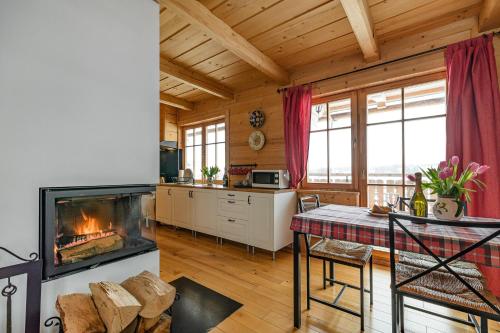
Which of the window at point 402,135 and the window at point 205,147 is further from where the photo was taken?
the window at point 205,147

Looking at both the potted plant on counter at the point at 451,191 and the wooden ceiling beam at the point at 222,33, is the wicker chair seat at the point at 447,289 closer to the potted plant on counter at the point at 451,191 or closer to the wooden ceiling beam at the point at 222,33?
the potted plant on counter at the point at 451,191

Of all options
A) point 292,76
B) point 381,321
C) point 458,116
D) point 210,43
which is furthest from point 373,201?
point 210,43

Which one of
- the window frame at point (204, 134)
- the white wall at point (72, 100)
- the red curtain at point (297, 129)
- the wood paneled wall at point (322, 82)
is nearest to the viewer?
the white wall at point (72, 100)

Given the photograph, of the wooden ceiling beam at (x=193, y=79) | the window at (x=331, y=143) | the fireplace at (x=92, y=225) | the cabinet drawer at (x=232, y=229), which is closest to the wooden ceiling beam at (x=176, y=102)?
the wooden ceiling beam at (x=193, y=79)

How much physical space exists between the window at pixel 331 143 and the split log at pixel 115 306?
2509 mm

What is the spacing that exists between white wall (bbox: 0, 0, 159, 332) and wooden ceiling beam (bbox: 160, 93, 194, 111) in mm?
2481

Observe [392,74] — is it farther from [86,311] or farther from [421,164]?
[86,311]

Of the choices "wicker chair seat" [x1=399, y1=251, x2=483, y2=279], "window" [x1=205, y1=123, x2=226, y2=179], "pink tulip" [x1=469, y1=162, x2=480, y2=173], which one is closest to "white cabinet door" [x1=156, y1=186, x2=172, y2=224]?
"window" [x1=205, y1=123, x2=226, y2=179]

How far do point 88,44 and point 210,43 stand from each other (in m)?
1.41

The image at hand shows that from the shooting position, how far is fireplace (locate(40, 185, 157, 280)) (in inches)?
50.6

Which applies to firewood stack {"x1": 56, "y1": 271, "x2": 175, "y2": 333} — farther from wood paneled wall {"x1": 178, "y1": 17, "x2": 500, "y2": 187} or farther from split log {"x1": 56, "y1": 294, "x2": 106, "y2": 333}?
wood paneled wall {"x1": 178, "y1": 17, "x2": 500, "y2": 187}

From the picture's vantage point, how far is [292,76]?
3.24m

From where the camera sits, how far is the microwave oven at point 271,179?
9.68 ft

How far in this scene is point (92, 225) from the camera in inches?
60.3
